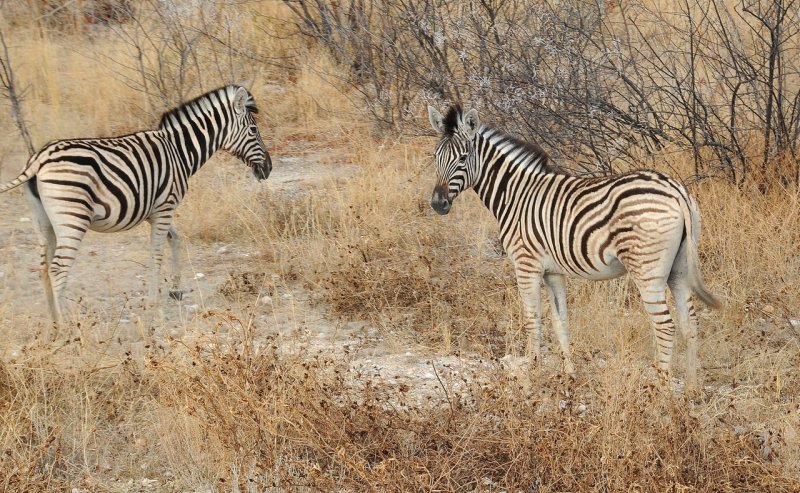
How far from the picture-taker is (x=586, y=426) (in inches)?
192

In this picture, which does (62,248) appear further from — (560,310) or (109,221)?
(560,310)

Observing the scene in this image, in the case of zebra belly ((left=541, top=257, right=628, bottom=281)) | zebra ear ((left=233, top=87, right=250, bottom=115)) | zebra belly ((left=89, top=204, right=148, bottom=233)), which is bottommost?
zebra belly ((left=541, top=257, right=628, bottom=281))

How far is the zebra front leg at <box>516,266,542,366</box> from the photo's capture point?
6.11 meters

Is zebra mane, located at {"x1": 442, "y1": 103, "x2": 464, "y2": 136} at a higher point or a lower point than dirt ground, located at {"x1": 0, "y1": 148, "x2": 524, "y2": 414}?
higher

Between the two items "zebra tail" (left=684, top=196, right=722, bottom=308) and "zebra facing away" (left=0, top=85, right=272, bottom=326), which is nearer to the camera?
"zebra tail" (left=684, top=196, right=722, bottom=308)

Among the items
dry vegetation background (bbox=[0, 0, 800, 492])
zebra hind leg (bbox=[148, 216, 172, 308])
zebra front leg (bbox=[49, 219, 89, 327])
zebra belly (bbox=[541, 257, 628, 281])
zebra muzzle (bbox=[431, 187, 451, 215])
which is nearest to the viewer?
dry vegetation background (bbox=[0, 0, 800, 492])

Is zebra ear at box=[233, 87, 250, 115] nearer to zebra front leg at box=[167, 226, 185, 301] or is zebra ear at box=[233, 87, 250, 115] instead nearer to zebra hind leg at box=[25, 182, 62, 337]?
zebra front leg at box=[167, 226, 185, 301]

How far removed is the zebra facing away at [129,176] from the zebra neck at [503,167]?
2.61 metres

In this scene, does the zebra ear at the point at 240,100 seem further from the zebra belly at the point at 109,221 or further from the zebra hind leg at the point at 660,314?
the zebra hind leg at the point at 660,314

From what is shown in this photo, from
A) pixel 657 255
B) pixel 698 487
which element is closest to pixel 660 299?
pixel 657 255

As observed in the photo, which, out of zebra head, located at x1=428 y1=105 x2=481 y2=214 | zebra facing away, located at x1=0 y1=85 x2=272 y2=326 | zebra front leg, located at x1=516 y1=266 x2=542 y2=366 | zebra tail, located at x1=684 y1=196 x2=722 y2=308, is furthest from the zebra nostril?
zebra facing away, located at x1=0 y1=85 x2=272 y2=326

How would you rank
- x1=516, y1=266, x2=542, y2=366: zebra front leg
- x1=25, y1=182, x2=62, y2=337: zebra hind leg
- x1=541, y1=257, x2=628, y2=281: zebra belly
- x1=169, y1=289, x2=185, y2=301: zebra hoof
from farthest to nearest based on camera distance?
x1=169, y1=289, x2=185, y2=301: zebra hoof < x1=25, y1=182, x2=62, y2=337: zebra hind leg < x1=516, y1=266, x2=542, y2=366: zebra front leg < x1=541, y1=257, x2=628, y2=281: zebra belly

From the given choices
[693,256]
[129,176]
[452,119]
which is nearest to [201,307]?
[129,176]

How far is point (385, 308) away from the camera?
7297mm
